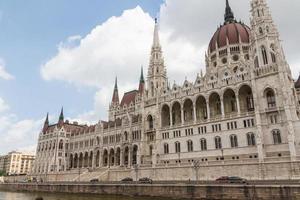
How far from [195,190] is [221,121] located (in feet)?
77.6

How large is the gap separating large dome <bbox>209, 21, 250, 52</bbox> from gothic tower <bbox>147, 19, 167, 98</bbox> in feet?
56.4

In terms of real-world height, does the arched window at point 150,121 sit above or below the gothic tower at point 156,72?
below

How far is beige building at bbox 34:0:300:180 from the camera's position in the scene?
4884 cm

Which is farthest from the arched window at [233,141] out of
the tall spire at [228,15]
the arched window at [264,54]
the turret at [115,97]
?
the turret at [115,97]

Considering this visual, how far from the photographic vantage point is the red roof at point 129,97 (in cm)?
11301

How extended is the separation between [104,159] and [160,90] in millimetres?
32991

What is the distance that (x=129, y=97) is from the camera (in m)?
116

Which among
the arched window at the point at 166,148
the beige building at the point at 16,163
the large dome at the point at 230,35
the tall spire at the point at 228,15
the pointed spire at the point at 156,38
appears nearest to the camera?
the arched window at the point at 166,148

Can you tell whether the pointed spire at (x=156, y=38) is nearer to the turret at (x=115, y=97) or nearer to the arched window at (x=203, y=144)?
the arched window at (x=203, y=144)

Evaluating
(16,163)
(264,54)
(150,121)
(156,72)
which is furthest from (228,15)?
(16,163)

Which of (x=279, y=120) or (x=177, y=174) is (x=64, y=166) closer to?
(x=177, y=174)

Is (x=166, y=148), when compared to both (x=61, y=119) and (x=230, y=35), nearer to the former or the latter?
(x=230, y=35)

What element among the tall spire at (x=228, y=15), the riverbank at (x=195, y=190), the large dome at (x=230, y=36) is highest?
the tall spire at (x=228, y=15)

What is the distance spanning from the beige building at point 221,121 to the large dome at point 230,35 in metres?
0.29
